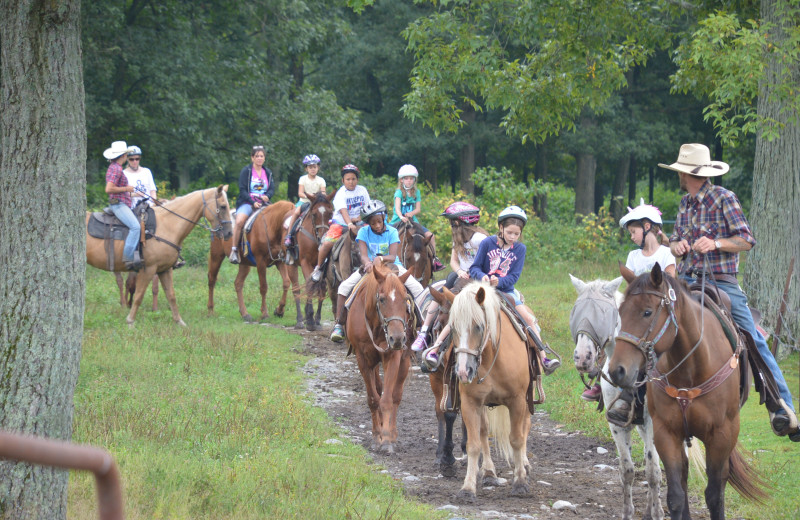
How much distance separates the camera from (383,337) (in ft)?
30.6

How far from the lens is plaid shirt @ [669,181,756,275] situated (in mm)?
6508

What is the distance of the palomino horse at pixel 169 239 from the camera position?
1496cm

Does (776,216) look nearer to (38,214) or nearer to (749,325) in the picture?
(749,325)

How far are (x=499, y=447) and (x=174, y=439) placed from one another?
10.2 feet

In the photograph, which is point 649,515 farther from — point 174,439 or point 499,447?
point 174,439

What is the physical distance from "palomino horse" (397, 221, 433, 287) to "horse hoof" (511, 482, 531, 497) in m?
6.25

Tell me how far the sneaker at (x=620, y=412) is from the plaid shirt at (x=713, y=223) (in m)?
1.20

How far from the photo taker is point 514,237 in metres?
8.39

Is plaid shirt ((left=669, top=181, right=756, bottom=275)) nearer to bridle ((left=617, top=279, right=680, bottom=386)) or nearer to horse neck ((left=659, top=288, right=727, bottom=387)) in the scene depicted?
horse neck ((left=659, top=288, right=727, bottom=387))

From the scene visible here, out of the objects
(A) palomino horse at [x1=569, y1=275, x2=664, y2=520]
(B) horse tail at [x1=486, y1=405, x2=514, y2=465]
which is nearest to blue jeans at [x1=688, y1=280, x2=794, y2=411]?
(A) palomino horse at [x1=569, y1=275, x2=664, y2=520]

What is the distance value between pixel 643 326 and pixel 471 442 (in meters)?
2.40

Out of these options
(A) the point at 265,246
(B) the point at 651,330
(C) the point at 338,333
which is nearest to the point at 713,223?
(B) the point at 651,330

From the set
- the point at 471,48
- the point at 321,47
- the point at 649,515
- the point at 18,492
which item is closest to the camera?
the point at 18,492

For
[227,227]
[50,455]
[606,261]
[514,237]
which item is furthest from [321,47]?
[50,455]
